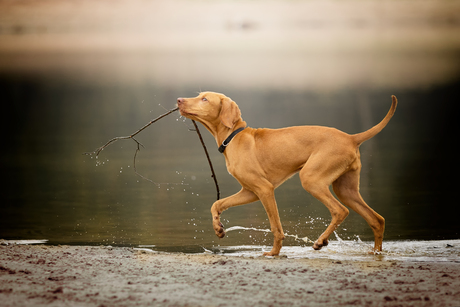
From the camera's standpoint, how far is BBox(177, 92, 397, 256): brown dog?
6180 millimetres

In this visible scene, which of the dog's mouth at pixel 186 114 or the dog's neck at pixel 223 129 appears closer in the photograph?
the dog's mouth at pixel 186 114

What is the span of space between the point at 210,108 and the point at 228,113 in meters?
0.24

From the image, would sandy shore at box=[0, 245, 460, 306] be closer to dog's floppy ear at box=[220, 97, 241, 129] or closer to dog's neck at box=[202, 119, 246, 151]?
dog's neck at box=[202, 119, 246, 151]

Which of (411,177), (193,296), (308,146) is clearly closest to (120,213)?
(308,146)

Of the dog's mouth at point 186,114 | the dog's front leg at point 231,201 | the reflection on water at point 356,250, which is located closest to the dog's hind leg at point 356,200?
the reflection on water at point 356,250

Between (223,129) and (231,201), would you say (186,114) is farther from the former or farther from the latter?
(231,201)

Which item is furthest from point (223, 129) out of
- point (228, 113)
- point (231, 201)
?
point (231, 201)

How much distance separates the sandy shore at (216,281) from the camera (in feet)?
13.3

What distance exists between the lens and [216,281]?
4.66 meters

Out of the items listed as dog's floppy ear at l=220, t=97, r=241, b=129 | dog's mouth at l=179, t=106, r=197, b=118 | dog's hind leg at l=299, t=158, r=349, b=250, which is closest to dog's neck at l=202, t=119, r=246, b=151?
dog's floppy ear at l=220, t=97, r=241, b=129

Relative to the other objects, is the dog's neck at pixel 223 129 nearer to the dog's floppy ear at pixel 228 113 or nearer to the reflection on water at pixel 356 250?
the dog's floppy ear at pixel 228 113

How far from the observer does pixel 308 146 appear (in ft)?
20.7

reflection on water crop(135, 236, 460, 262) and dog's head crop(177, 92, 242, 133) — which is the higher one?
dog's head crop(177, 92, 242, 133)

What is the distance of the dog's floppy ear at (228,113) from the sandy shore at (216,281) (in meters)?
1.69
